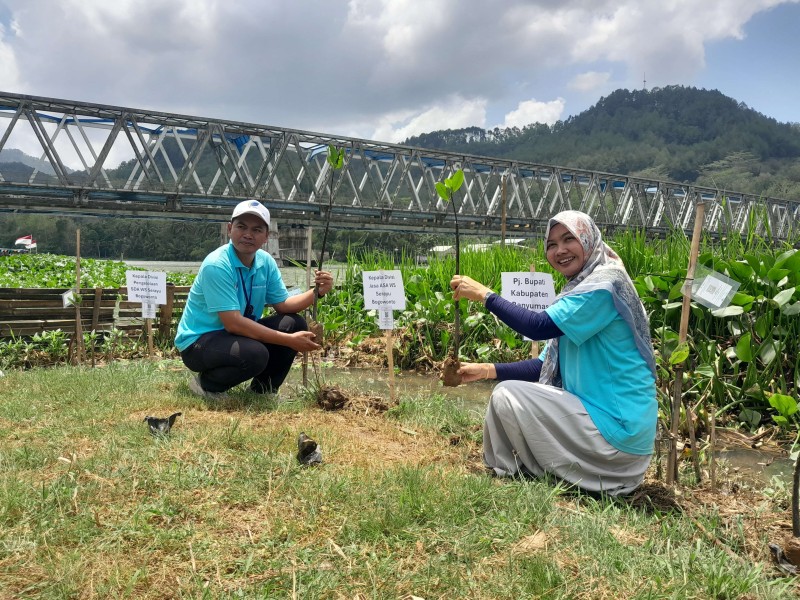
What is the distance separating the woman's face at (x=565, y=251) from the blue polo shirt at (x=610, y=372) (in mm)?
222

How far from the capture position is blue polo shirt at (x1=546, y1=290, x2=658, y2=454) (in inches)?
87.9

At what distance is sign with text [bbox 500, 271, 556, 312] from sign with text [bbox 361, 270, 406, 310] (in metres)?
0.70

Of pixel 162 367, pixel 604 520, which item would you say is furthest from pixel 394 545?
pixel 162 367

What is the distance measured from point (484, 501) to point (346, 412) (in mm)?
1462

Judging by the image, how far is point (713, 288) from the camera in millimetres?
2420

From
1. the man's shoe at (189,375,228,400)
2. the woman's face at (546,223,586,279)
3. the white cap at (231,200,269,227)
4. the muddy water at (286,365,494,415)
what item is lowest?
the muddy water at (286,365,494,415)

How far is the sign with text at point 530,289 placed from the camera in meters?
3.42

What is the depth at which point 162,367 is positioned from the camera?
5.03 metres

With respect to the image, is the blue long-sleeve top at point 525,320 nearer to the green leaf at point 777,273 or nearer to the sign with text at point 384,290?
the sign with text at point 384,290

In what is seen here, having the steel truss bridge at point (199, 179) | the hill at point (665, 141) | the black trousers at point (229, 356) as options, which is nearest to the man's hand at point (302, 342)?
the black trousers at point (229, 356)

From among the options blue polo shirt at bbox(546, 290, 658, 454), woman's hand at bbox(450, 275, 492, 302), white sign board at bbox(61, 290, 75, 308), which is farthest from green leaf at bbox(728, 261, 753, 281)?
white sign board at bbox(61, 290, 75, 308)

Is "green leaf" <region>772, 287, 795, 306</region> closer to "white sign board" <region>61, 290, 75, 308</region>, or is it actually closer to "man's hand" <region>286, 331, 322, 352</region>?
"man's hand" <region>286, 331, 322, 352</region>

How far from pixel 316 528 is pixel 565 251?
58.0 inches

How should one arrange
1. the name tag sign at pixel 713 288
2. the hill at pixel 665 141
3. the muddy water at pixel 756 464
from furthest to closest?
the hill at pixel 665 141 < the muddy water at pixel 756 464 < the name tag sign at pixel 713 288
